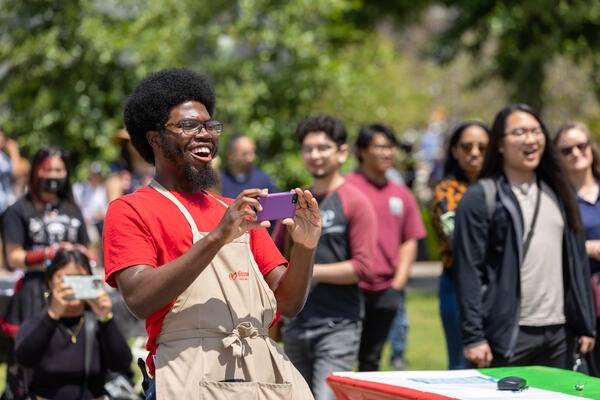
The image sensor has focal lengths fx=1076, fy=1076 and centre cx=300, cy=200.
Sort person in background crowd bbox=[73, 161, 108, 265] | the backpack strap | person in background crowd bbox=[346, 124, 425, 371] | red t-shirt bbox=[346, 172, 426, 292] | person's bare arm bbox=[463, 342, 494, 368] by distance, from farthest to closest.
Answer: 1. person in background crowd bbox=[73, 161, 108, 265]
2. red t-shirt bbox=[346, 172, 426, 292]
3. person in background crowd bbox=[346, 124, 425, 371]
4. the backpack strap
5. person's bare arm bbox=[463, 342, 494, 368]

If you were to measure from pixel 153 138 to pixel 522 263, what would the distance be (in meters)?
2.51

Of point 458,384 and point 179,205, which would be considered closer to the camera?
point 179,205

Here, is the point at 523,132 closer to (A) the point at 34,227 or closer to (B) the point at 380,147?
(B) the point at 380,147

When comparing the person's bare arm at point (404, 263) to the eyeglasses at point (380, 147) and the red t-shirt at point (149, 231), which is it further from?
the red t-shirt at point (149, 231)

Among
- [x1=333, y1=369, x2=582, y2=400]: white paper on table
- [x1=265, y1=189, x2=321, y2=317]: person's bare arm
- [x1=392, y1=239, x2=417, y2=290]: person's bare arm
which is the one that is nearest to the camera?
[x1=265, y1=189, x2=321, y2=317]: person's bare arm

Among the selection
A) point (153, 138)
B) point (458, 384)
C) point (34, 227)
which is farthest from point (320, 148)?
point (153, 138)

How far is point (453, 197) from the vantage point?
7062 millimetres

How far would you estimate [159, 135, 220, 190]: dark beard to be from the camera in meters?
3.82

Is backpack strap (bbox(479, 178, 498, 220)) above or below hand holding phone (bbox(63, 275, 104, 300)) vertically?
above

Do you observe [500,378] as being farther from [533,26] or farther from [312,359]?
[533,26]

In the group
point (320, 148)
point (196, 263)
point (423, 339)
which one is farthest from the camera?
point (423, 339)

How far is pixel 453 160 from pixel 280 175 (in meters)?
8.42

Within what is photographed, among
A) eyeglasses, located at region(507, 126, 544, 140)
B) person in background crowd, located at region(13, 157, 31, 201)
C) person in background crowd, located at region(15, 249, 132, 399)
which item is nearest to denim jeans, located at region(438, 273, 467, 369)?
eyeglasses, located at region(507, 126, 544, 140)

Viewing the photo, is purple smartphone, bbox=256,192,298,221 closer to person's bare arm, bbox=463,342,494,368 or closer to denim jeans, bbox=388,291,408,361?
person's bare arm, bbox=463,342,494,368
